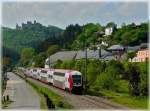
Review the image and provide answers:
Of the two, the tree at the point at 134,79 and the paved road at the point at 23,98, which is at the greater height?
the tree at the point at 134,79

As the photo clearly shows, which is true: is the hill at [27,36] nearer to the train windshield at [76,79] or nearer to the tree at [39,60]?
the tree at [39,60]

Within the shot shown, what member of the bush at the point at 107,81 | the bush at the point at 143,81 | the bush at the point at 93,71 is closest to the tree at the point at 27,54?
the bush at the point at 93,71

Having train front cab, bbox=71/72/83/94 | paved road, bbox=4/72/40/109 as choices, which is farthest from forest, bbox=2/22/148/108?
paved road, bbox=4/72/40/109

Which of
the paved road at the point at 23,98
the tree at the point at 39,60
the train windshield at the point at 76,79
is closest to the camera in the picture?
the paved road at the point at 23,98

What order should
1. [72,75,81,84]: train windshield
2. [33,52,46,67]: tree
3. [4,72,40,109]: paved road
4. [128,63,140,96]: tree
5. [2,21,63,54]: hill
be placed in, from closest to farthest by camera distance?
[4,72,40,109]: paved road
[128,63,140,96]: tree
[72,75,81,84]: train windshield
[2,21,63,54]: hill
[33,52,46,67]: tree

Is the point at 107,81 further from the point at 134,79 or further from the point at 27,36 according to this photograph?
the point at 27,36

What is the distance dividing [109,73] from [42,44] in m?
79.0

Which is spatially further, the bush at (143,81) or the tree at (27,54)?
the tree at (27,54)

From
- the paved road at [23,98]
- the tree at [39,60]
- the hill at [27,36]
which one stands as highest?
the hill at [27,36]

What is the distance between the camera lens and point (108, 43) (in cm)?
13425

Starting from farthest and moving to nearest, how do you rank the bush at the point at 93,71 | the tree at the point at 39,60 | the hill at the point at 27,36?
1. the tree at the point at 39,60
2. the hill at the point at 27,36
3. the bush at the point at 93,71

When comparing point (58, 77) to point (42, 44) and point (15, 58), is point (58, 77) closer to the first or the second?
point (15, 58)

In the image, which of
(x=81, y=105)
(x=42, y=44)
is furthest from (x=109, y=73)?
(x=42, y=44)

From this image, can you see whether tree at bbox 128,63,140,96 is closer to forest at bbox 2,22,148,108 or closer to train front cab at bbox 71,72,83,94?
forest at bbox 2,22,148,108
